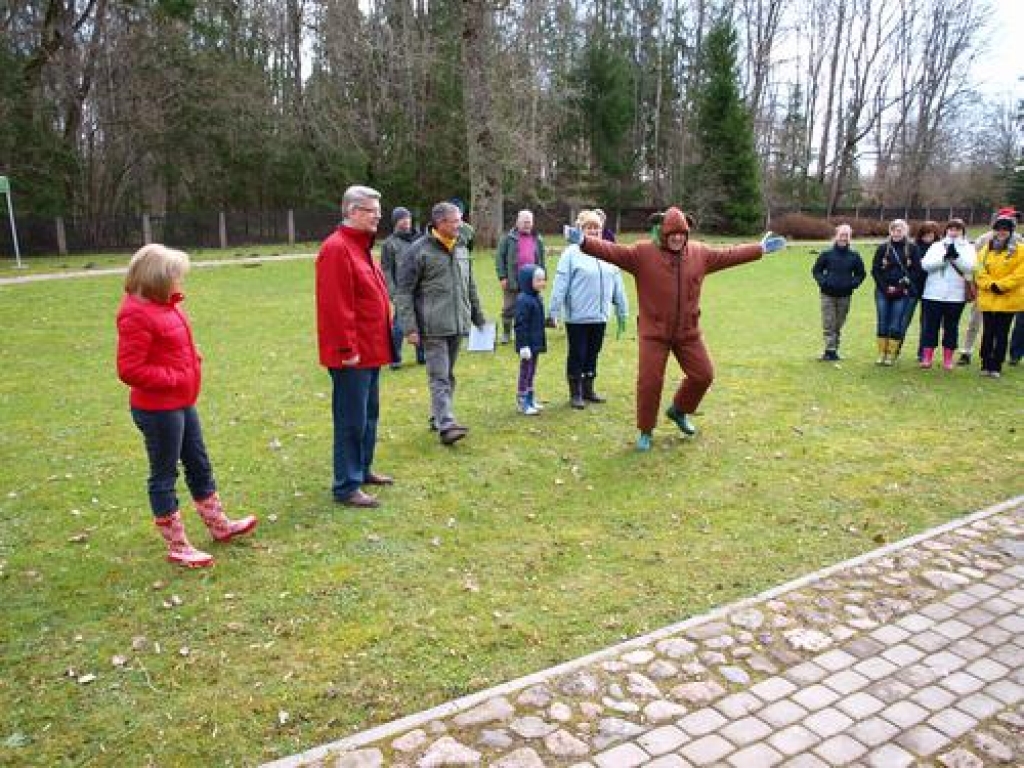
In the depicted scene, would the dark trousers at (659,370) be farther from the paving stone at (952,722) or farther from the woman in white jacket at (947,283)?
the woman in white jacket at (947,283)

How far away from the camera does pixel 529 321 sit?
7961 mm

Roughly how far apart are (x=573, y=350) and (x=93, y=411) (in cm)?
490

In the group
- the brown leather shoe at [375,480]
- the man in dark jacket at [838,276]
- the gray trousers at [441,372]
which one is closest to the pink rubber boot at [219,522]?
the brown leather shoe at [375,480]

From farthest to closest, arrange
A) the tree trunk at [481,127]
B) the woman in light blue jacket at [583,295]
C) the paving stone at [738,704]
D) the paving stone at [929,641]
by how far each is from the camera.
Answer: the tree trunk at [481,127]
the woman in light blue jacket at [583,295]
the paving stone at [929,641]
the paving stone at [738,704]

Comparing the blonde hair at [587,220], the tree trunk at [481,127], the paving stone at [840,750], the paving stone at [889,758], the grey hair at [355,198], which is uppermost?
the tree trunk at [481,127]

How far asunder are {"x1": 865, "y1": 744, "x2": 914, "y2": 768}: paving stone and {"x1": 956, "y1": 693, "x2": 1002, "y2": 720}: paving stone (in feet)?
1.61

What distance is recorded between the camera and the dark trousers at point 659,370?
679 cm

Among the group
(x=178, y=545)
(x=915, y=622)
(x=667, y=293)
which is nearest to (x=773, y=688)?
(x=915, y=622)

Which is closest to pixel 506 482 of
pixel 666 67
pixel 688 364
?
pixel 688 364

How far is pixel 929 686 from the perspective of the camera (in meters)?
3.69

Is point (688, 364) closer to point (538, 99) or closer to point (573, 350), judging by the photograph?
point (573, 350)

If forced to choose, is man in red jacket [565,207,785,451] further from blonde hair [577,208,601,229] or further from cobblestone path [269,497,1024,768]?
cobblestone path [269,497,1024,768]

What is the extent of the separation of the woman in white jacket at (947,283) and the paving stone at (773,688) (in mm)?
7881

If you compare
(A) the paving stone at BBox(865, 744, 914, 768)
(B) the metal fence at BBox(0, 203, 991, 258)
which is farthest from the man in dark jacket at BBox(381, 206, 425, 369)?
(B) the metal fence at BBox(0, 203, 991, 258)
